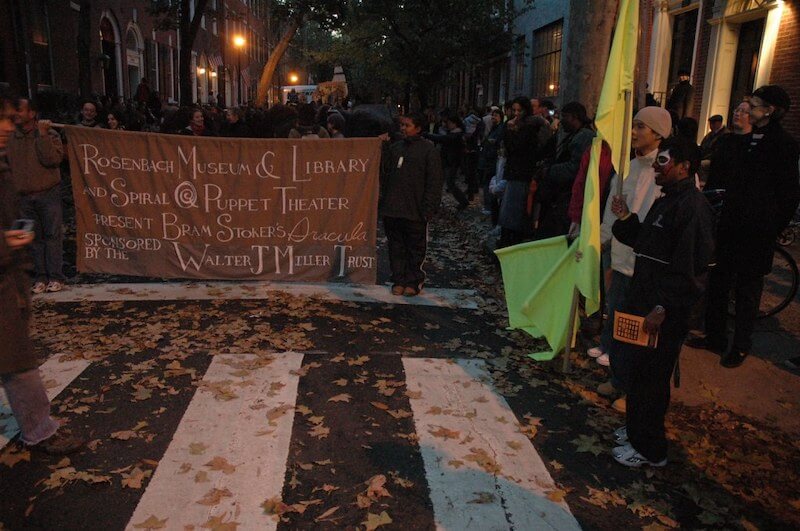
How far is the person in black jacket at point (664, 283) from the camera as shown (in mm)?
3576

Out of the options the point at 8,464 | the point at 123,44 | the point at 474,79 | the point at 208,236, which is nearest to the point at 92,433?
the point at 8,464

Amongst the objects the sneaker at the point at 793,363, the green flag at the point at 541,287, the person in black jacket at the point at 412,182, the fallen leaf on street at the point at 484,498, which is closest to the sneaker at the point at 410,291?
the person in black jacket at the point at 412,182

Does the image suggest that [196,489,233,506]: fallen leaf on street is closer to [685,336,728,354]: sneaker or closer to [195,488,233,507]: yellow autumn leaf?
[195,488,233,507]: yellow autumn leaf

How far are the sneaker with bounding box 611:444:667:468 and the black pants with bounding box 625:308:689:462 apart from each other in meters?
0.03

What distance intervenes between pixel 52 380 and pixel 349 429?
2.33m

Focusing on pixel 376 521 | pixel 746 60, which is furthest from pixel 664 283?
pixel 746 60

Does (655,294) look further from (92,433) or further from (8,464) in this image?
(8,464)

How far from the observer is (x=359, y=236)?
725 centimetres

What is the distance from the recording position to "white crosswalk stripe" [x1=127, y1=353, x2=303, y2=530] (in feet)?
11.0

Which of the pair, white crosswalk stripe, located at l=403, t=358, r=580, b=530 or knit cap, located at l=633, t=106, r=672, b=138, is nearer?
white crosswalk stripe, located at l=403, t=358, r=580, b=530

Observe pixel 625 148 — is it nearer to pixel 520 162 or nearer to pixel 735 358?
pixel 735 358

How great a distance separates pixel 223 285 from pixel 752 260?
17.5ft

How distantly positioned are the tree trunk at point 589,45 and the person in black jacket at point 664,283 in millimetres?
4610

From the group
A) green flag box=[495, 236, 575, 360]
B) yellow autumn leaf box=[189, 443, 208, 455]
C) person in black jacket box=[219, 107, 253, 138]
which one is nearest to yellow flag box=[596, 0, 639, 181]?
green flag box=[495, 236, 575, 360]
